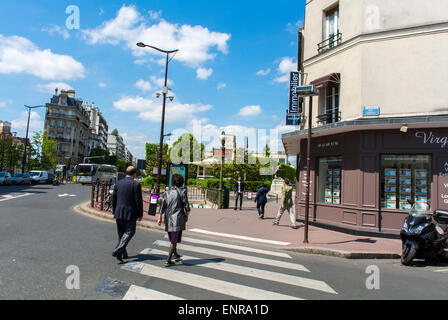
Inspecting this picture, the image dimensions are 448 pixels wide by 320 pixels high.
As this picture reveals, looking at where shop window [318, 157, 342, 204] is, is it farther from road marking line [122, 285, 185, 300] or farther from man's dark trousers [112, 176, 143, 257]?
road marking line [122, 285, 185, 300]

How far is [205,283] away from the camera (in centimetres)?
453

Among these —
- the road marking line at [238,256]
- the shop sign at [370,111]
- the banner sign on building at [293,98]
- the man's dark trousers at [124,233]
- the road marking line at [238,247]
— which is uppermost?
the banner sign on building at [293,98]

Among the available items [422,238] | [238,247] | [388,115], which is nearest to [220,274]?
[238,247]

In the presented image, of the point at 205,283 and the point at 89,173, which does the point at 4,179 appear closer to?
the point at 89,173

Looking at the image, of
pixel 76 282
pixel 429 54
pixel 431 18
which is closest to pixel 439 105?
pixel 429 54

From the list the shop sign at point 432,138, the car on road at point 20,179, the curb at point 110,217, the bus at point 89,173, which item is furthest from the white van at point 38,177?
the shop sign at point 432,138

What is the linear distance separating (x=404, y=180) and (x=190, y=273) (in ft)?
A: 27.2

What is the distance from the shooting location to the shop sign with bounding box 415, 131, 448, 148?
9.41 metres

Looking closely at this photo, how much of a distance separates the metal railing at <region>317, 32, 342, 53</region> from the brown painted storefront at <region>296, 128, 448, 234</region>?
12.2ft

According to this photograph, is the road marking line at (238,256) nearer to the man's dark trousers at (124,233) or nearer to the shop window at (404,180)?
the man's dark trousers at (124,233)

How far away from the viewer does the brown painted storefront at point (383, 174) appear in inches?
372

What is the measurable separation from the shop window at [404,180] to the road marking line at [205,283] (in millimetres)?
7439
